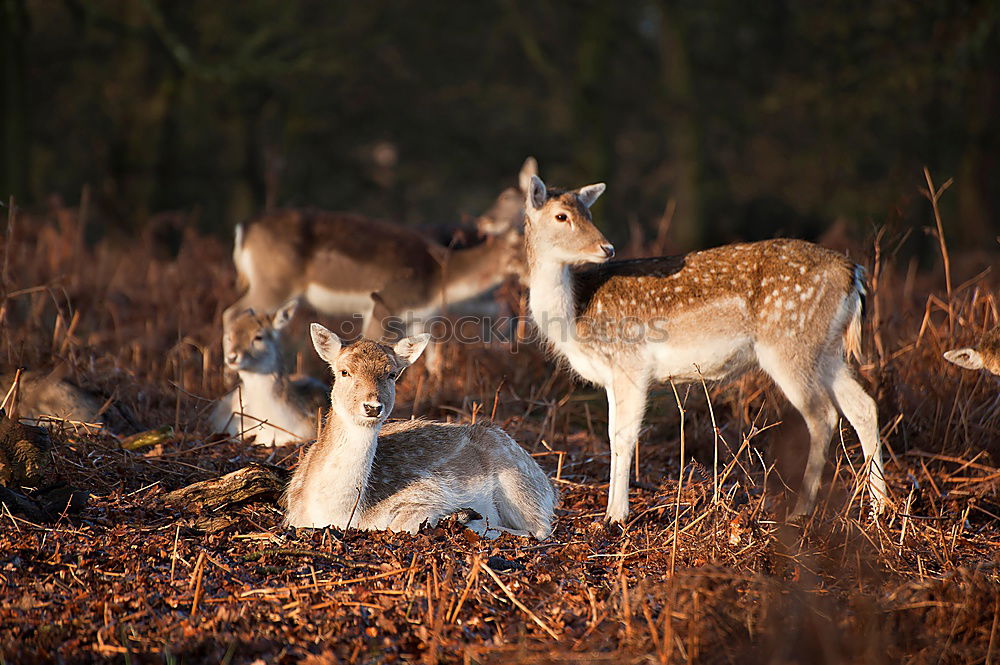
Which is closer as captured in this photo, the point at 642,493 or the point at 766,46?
the point at 642,493

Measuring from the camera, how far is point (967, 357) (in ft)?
19.4

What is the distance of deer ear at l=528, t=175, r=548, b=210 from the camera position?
21.4 feet

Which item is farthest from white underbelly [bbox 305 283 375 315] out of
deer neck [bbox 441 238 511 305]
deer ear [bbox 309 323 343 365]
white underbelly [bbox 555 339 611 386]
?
deer ear [bbox 309 323 343 365]

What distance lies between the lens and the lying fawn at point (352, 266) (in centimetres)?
972

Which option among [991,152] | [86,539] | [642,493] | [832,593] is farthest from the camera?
[991,152]

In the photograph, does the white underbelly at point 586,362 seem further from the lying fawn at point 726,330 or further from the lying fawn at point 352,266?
the lying fawn at point 352,266

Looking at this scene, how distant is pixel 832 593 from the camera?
413 cm

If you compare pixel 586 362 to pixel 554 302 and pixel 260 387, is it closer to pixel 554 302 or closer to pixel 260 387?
pixel 554 302

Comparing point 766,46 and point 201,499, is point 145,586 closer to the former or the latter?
point 201,499

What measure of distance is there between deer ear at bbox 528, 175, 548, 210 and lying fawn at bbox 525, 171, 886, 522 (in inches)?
16.3

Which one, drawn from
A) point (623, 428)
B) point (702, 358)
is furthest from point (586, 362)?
point (702, 358)

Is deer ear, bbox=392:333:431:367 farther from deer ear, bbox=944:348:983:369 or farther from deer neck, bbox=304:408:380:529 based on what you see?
deer ear, bbox=944:348:983:369

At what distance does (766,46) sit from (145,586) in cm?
1853

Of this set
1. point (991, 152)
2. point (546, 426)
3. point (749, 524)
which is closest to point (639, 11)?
point (991, 152)
